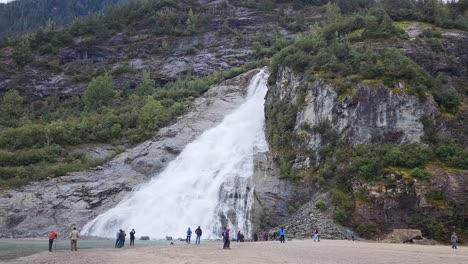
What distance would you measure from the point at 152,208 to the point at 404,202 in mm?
24459

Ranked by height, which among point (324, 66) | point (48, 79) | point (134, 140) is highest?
point (48, 79)

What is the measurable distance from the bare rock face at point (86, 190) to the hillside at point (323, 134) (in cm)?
18

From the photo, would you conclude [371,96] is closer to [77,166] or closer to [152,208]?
[152,208]

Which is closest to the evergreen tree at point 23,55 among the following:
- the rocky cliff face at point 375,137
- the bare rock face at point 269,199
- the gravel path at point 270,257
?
the rocky cliff face at point 375,137

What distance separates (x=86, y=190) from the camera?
5066 centimetres

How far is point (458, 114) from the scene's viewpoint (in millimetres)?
44406

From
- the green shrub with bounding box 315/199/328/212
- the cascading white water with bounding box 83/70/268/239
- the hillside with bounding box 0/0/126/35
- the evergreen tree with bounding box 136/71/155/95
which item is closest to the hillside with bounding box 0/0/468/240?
the green shrub with bounding box 315/199/328/212

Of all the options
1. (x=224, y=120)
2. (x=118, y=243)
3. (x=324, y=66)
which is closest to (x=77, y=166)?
(x=224, y=120)

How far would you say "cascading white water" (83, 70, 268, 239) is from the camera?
4381cm

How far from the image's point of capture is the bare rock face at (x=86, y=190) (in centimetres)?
4638

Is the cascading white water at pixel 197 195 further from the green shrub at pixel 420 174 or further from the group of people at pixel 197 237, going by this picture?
the green shrub at pixel 420 174

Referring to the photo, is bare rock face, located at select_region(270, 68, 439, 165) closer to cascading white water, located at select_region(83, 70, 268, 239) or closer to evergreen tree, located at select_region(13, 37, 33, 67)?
cascading white water, located at select_region(83, 70, 268, 239)

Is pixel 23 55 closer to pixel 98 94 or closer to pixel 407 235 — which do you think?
pixel 98 94

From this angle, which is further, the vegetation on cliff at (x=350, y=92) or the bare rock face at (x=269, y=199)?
the bare rock face at (x=269, y=199)
